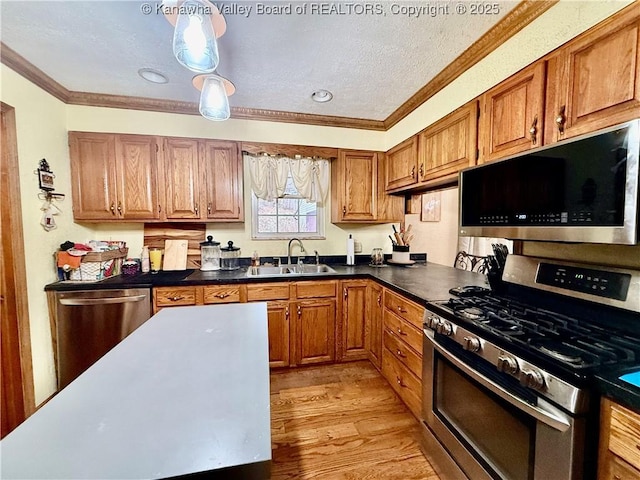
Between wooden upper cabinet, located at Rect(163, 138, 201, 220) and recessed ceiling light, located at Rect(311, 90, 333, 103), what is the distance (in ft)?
3.91

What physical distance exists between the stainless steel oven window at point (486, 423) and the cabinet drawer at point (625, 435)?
0.23 m

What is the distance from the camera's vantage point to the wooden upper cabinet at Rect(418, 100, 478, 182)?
71.7 inches

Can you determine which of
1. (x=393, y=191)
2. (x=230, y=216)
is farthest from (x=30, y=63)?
(x=393, y=191)

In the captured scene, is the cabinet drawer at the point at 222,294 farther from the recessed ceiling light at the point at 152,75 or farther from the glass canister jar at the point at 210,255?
the recessed ceiling light at the point at 152,75

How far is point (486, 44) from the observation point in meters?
1.68

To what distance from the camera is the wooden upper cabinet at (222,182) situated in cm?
262

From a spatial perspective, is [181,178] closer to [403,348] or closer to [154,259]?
[154,259]

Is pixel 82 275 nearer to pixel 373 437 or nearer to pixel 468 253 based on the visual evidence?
pixel 373 437

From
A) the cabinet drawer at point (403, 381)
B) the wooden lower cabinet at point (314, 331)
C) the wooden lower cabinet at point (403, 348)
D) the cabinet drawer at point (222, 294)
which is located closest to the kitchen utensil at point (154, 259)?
the cabinet drawer at point (222, 294)

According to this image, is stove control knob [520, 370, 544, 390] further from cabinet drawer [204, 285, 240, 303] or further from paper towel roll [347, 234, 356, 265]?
paper towel roll [347, 234, 356, 265]

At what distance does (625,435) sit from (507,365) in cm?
32

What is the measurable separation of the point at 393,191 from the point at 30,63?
3104mm

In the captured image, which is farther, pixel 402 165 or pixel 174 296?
pixel 402 165

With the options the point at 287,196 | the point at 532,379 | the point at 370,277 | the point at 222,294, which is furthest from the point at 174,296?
the point at 532,379
